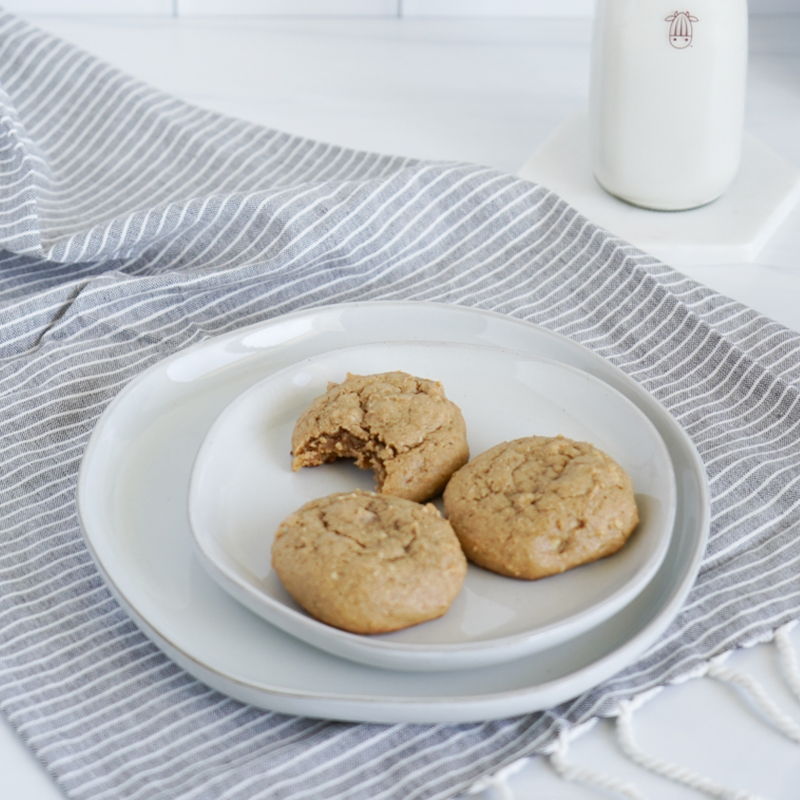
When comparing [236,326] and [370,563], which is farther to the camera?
[236,326]

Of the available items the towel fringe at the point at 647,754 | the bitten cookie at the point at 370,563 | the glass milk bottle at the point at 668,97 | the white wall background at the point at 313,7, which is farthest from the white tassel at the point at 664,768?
the white wall background at the point at 313,7

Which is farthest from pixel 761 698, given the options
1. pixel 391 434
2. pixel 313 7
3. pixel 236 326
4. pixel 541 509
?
pixel 313 7

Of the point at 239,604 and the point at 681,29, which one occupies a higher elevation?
the point at 681,29

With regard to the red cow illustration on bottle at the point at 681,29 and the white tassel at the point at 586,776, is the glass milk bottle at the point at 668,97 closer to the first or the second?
the red cow illustration on bottle at the point at 681,29

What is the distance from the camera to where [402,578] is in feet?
1.85

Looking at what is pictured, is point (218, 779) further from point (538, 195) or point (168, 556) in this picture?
point (538, 195)

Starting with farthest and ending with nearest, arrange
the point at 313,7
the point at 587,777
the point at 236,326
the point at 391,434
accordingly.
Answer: the point at 313,7, the point at 236,326, the point at 391,434, the point at 587,777

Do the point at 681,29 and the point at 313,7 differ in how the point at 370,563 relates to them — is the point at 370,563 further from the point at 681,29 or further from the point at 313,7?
the point at 313,7

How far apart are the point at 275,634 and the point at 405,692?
0.31 ft

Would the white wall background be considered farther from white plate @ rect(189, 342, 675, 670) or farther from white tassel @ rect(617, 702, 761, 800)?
white tassel @ rect(617, 702, 761, 800)

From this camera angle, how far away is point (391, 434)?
0.69m

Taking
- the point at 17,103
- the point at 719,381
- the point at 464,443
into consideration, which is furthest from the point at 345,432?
the point at 17,103

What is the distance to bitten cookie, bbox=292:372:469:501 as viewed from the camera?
68cm

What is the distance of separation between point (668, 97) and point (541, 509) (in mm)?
599
